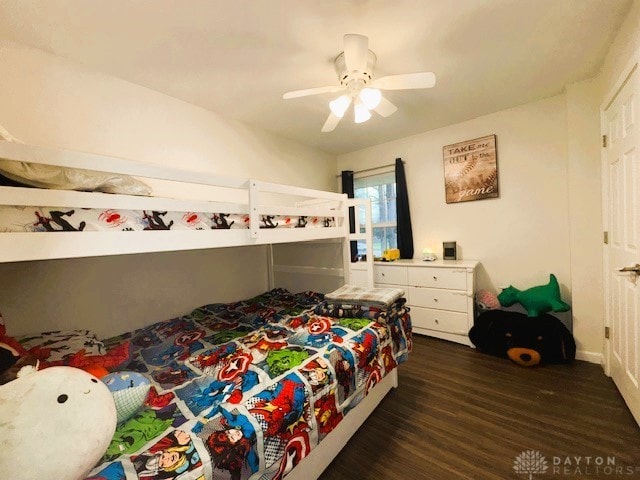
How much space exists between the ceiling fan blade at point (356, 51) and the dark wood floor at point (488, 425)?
85.7 inches

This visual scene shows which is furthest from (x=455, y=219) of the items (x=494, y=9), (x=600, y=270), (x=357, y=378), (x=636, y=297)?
(x=357, y=378)

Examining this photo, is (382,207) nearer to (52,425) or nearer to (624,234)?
(624,234)

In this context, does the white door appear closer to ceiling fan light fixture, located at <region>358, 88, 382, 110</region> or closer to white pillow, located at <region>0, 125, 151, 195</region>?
ceiling fan light fixture, located at <region>358, 88, 382, 110</region>

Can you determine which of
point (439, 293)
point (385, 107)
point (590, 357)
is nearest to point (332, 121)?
point (385, 107)

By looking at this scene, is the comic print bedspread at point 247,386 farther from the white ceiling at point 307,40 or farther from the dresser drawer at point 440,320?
the white ceiling at point 307,40

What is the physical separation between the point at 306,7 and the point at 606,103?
2137 mm

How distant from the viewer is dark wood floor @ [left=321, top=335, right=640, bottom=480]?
1307mm

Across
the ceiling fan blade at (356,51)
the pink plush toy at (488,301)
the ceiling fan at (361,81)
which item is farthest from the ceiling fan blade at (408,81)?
the pink plush toy at (488,301)

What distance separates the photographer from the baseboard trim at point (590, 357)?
84.4 inches

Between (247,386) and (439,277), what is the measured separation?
2242mm

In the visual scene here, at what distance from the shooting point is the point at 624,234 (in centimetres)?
162

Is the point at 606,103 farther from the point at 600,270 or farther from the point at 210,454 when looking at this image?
the point at 210,454

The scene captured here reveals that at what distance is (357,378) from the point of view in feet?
4.52

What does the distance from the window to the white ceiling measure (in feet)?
4.38
